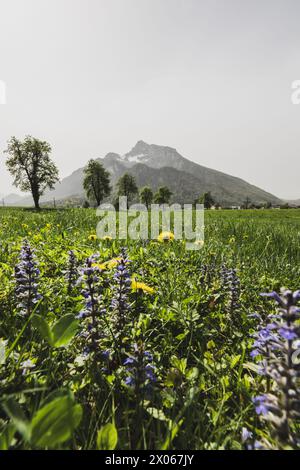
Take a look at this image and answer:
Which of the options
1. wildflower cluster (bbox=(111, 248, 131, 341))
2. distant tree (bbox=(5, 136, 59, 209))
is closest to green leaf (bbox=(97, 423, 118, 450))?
wildflower cluster (bbox=(111, 248, 131, 341))

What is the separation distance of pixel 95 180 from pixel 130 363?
9839 cm

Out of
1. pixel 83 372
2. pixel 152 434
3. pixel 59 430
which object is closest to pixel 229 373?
pixel 152 434

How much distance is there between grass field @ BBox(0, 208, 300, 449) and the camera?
62.8 inches

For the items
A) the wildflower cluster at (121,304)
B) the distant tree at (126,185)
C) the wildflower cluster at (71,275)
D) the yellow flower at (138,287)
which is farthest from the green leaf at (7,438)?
the distant tree at (126,185)

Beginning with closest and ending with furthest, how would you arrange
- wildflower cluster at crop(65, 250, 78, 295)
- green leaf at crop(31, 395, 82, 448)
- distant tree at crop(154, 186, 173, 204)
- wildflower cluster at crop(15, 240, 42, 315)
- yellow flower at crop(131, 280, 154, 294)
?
1. green leaf at crop(31, 395, 82, 448)
2. wildflower cluster at crop(15, 240, 42, 315)
3. yellow flower at crop(131, 280, 154, 294)
4. wildflower cluster at crop(65, 250, 78, 295)
5. distant tree at crop(154, 186, 173, 204)

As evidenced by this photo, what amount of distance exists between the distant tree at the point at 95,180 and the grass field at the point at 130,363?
94815mm

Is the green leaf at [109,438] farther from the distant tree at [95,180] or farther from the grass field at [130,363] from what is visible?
the distant tree at [95,180]

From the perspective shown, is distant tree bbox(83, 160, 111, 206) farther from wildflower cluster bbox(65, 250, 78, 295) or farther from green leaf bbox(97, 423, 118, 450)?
green leaf bbox(97, 423, 118, 450)

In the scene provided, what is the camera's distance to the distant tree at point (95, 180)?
95062 millimetres

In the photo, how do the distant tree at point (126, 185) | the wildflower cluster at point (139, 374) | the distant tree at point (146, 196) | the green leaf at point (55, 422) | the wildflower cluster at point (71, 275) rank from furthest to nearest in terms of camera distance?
the distant tree at point (146, 196) → the distant tree at point (126, 185) → the wildflower cluster at point (71, 275) → the wildflower cluster at point (139, 374) → the green leaf at point (55, 422)

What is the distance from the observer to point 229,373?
7.97 ft

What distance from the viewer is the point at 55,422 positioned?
1218 mm

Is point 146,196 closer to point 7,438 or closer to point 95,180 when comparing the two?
point 95,180
